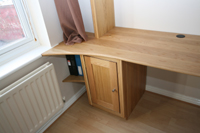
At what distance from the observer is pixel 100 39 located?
180 centimetres

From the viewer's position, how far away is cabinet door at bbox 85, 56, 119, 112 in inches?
64.4

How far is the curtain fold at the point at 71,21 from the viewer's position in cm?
168

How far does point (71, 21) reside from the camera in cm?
183

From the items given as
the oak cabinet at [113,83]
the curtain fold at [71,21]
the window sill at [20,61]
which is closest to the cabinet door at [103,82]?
the oak cabinet at [113,83]

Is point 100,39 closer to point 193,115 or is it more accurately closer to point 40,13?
point 40,13

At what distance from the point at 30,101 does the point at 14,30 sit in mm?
718

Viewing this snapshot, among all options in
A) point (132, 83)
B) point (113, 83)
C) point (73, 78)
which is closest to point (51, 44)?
point (73, 78)

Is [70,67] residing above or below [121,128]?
above

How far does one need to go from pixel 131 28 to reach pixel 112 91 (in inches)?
30.0

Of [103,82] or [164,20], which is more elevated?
[164,20]

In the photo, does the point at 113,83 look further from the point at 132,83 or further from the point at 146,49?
the point at 146,49

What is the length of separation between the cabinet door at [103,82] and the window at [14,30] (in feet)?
2.19

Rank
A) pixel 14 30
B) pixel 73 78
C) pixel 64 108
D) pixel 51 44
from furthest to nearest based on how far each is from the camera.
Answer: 1. pixel 64 108
2. pixel 73 78
3. pixel 51 44
4. pixel 14 30

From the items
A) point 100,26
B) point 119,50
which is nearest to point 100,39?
point 100,26
